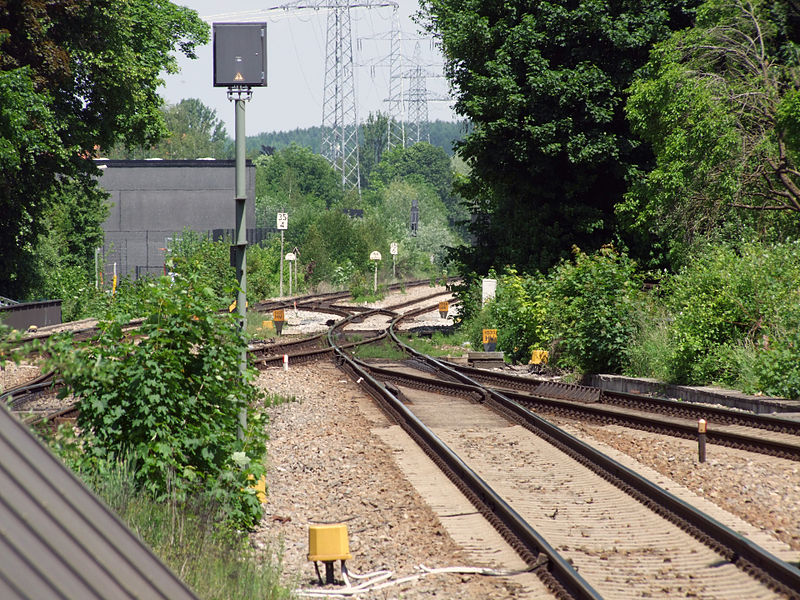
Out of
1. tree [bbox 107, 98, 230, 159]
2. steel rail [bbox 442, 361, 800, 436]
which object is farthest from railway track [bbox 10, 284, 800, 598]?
tree [bbox 107, 98, 230, 159]

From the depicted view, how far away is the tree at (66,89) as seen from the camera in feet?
92.7

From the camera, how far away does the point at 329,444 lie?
13438mm

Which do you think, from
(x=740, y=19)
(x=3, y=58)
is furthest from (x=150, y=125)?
(x=740, y=19)

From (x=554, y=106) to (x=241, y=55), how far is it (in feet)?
71.8

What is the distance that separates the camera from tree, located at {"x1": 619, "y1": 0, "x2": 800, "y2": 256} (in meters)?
22.3

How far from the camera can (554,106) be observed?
96.8 ft

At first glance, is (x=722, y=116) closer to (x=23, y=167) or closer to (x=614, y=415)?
(x=614, y=415)

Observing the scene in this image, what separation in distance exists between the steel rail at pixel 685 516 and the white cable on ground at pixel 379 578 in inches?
72.1

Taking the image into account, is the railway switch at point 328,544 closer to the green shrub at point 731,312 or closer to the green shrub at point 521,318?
the green shrub at point 731,312

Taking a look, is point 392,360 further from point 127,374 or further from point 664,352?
point 127,374

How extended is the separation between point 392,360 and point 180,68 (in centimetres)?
2165

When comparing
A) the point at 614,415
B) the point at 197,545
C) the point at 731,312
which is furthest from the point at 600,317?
the point at 197,545

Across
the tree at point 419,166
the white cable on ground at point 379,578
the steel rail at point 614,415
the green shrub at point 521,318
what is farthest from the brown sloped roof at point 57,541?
the tree at point 419,166

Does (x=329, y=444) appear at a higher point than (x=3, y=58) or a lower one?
lower
